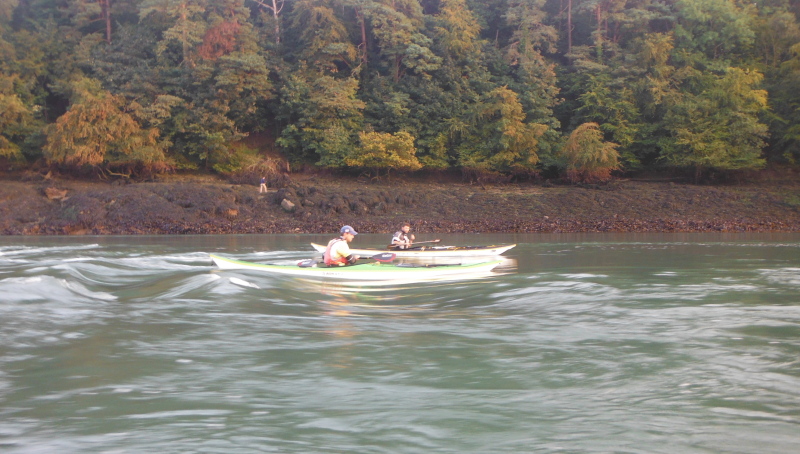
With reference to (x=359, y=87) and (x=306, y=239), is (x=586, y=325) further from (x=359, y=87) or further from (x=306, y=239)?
(x=359, y=87)

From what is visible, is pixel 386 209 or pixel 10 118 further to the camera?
pixel 10 118

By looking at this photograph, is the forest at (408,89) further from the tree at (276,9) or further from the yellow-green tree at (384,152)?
the tree at (276,9)

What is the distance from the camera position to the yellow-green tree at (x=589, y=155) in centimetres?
3516

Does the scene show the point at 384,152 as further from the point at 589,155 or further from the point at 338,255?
the point at 338,255

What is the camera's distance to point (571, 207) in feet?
108

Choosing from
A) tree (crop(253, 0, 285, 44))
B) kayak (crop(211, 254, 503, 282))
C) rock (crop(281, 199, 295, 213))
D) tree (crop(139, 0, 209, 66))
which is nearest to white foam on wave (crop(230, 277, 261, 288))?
kayak (crop(211, 254, 503, 282))

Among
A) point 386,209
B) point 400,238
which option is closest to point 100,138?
point 386,209

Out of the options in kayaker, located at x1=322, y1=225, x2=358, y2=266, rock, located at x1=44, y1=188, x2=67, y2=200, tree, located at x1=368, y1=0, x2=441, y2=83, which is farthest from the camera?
tree, located at x1=368, y1=0, x2=441, y2=83

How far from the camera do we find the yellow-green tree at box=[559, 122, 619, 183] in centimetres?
3516

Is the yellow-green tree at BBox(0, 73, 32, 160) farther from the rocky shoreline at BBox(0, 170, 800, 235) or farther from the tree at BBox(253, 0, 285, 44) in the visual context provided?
the tree at BBox(253, 0, 285, 44)

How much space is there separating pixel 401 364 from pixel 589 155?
95.9 feet

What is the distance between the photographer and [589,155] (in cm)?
3488

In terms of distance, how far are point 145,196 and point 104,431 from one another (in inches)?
1168

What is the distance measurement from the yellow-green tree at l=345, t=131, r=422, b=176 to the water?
23704 mm
